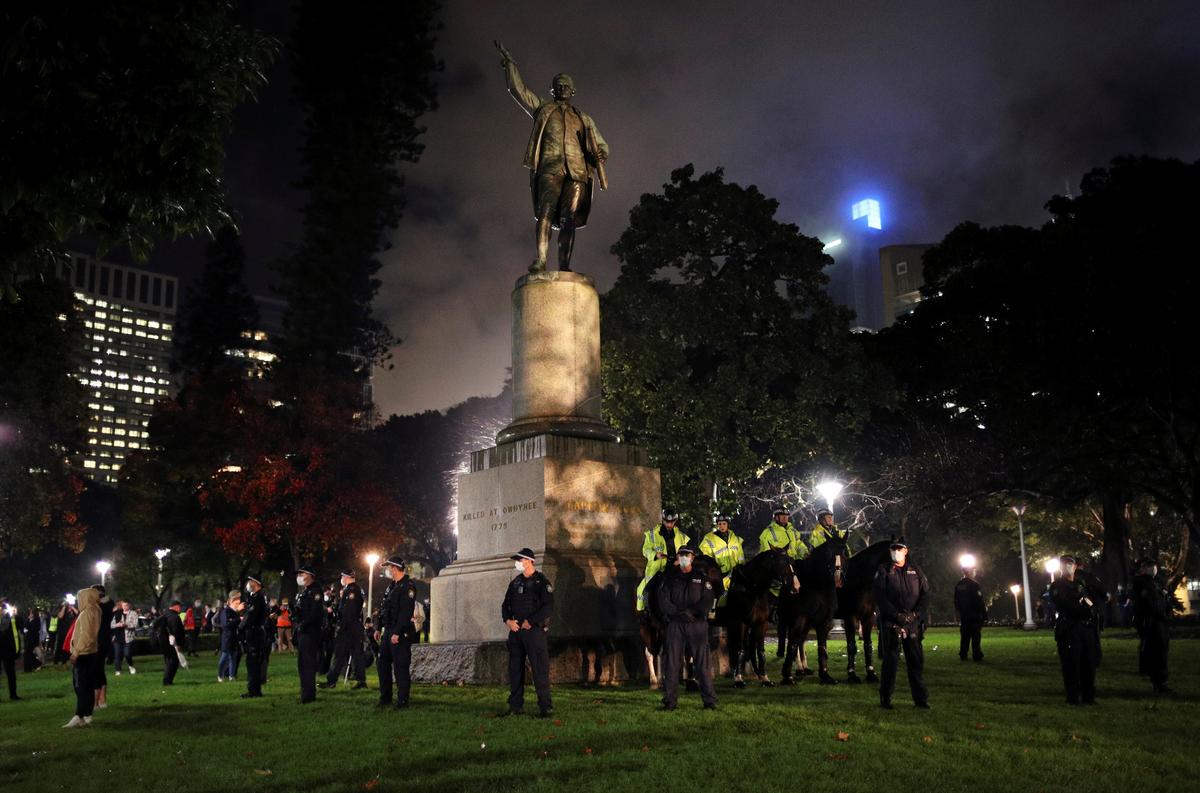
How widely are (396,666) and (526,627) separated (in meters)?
2.15

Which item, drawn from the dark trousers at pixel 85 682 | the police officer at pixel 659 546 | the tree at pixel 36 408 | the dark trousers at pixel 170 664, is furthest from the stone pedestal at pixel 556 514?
the tree at pixel 36 408

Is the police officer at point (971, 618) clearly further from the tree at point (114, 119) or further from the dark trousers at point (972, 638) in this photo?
the tree at point (114, 119)

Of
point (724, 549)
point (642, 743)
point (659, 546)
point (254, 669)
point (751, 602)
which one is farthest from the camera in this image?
point (254, 669)

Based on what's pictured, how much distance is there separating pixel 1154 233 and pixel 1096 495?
16.5m

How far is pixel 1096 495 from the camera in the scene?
132 ft

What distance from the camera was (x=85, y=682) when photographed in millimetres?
13297

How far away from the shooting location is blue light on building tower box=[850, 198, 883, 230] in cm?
10694

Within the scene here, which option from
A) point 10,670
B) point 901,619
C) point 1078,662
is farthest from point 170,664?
point 1078,662

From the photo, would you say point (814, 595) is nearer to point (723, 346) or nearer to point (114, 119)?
point (114, 119)

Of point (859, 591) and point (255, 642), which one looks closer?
point (859, 591)

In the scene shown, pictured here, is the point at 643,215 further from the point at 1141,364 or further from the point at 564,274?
the point at 564,274

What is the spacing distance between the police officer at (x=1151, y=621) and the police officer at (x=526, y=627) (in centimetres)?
777

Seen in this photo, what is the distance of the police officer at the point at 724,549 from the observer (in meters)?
14.0

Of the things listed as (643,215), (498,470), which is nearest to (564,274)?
(498,470)
